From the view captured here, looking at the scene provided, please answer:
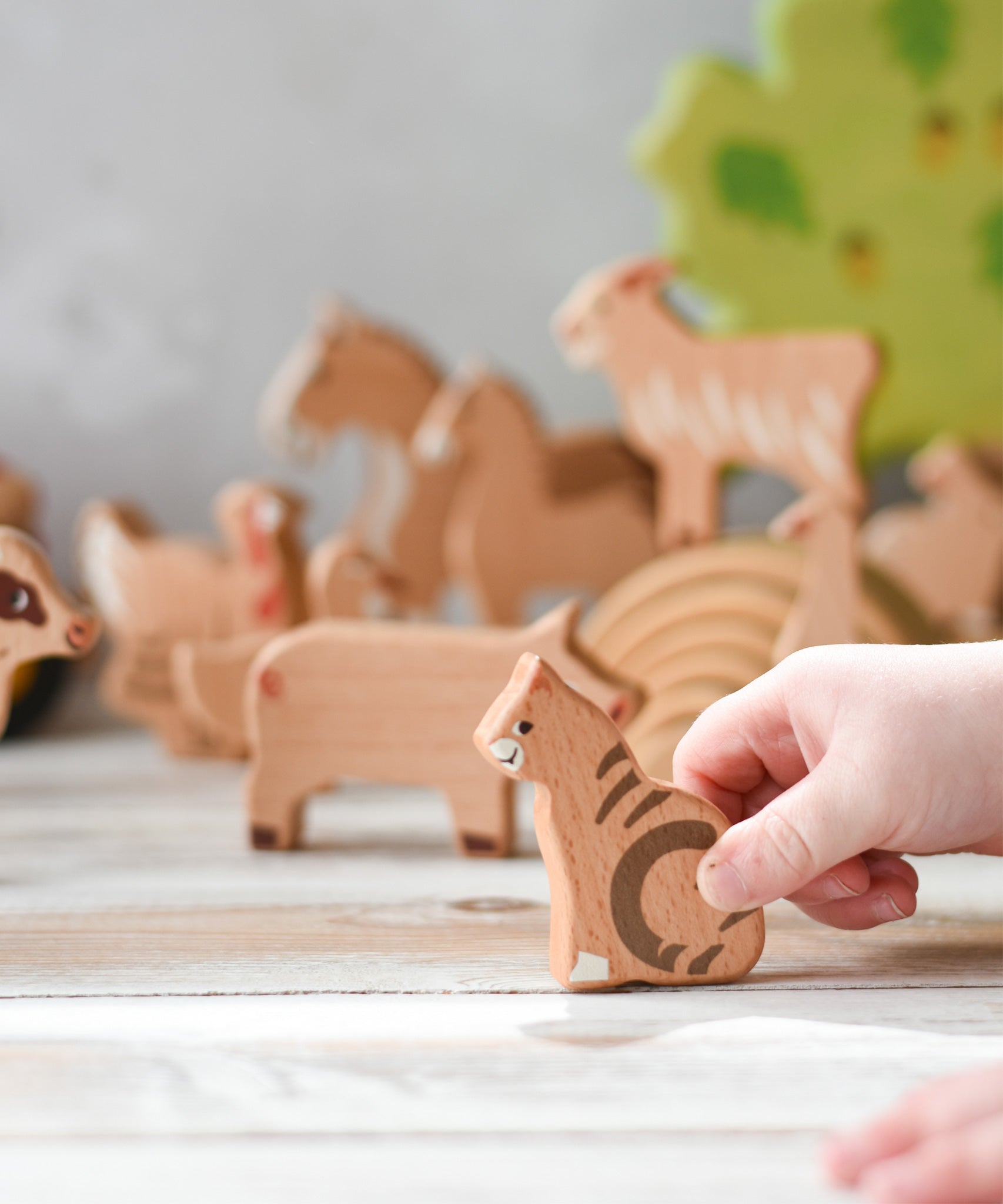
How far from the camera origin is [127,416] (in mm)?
1564

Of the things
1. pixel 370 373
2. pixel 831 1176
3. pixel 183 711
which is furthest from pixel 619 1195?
pixel 370 373

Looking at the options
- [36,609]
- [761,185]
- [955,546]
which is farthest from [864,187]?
[36,609]

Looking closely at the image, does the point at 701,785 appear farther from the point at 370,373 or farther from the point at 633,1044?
the point at 370,373

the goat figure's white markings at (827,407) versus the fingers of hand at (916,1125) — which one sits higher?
the goat figure's white markings at (827,407)

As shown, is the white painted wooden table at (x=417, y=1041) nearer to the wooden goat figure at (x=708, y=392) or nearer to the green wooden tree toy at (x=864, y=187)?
the wooden goat figure at (x=708, y=392)

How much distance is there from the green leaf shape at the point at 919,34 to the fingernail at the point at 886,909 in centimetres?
123

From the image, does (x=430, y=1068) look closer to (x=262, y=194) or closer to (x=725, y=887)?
(x=725, y=887)

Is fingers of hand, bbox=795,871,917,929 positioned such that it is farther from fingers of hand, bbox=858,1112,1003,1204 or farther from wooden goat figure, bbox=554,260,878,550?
wooden goat figure, bbox=554,260,878,550

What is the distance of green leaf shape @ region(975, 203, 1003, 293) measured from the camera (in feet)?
4.84

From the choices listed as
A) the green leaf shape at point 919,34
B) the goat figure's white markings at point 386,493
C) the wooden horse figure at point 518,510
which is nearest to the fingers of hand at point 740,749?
the wooden horse figure at point 518,510

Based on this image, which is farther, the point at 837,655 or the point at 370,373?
the point at 370,373

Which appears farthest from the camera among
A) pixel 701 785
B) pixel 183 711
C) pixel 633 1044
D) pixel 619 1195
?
pixel 183 711

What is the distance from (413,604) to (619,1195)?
918 mm

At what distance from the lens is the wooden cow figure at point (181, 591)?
110 cm
